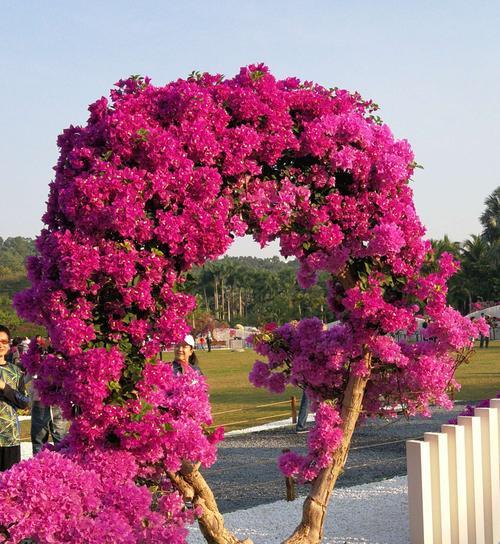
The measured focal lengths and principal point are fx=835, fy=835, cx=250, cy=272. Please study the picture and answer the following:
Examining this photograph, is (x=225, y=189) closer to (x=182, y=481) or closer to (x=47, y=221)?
(x=47, y=221)

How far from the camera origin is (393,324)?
5902mm

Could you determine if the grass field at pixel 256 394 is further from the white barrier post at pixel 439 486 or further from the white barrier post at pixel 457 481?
the white barrier post at pixel 439 486

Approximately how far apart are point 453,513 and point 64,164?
3.90m

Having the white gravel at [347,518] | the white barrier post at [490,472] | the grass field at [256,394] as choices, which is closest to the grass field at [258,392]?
the grass field at [256,394]

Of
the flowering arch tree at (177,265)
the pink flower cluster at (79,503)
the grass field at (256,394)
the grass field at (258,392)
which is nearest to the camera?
the pink flower cluster at (79,503)

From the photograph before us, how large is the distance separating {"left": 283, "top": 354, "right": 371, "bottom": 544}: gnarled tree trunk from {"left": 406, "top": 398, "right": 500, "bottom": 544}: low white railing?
0.57 metres

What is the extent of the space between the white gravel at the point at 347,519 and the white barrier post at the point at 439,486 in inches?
48.8

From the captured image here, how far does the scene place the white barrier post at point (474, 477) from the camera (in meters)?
6.51

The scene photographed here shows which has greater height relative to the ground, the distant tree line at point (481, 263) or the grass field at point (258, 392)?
the distant tree line at point (481, 263)

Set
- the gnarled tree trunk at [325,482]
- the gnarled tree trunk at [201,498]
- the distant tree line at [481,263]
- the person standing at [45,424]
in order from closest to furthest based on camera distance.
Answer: the gnarled tree trunk at [201,498] → the gnarled tree trunk at [325,482] → the person standing at [45,424] → the distant tree line at [481,263]

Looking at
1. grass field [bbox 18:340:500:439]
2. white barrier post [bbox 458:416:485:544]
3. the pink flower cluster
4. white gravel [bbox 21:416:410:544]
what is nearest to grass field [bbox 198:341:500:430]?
grass field [bbox 18:340:500:439]

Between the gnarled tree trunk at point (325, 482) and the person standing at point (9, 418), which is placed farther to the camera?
the person standing at point (9, 418)

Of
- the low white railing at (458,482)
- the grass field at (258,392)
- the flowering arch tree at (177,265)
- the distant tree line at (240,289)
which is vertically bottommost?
the grass field at (258,392)

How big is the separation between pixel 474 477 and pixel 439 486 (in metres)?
0.51
